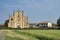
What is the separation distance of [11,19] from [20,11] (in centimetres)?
712

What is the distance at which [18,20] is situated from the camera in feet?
391

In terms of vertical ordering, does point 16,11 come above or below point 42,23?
above

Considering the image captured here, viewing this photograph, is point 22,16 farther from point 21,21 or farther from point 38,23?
point 38,23

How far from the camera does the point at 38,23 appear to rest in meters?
151

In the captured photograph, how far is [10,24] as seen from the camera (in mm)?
116938

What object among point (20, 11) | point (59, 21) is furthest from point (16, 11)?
point (59, 21)

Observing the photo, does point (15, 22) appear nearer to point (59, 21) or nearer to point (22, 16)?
point (22, 16)

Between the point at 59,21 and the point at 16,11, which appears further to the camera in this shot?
the point at 59,21

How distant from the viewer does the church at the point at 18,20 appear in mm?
117000

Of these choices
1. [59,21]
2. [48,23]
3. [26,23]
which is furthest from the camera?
[48,23]

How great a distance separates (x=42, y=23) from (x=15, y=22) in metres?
35.0

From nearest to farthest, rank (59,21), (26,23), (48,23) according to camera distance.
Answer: (26,23) → (59,21) → (48,23)

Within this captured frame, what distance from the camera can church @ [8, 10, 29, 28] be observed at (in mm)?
117000

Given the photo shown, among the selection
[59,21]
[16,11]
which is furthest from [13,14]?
[59,21]
